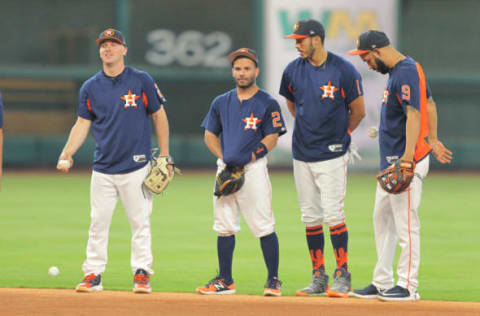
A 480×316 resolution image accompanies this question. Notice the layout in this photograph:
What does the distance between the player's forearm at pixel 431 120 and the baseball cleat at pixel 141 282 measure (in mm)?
2340

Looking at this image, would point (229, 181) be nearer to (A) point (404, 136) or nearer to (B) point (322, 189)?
(B) point (322, 189)

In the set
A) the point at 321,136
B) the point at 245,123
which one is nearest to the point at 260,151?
the point at 245,123

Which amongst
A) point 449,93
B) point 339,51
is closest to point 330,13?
point 339,51

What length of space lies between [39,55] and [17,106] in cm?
129

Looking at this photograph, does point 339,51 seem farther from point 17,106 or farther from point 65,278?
point 65,278

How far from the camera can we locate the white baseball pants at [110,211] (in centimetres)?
677

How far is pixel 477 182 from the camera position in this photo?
18859mm

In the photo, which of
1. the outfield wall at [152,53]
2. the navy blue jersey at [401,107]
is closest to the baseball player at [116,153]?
the navy blue jersey at [401,107]

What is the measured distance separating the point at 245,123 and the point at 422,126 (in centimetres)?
130

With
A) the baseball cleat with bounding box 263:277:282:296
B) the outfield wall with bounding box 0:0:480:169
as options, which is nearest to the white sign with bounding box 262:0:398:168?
the outfield wall with bounding box 0:0:480:169

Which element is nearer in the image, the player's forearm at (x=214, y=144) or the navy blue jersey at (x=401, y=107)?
the navy blue jersey at (x=401, y=107)

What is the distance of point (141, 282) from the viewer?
21.9ft

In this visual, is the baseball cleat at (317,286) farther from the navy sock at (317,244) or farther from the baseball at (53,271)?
the baseball at (53,271)

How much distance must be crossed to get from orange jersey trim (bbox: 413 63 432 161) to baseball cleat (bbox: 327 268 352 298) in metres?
1.04
